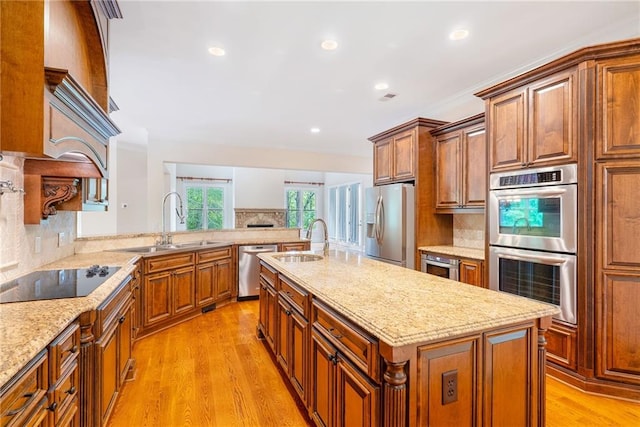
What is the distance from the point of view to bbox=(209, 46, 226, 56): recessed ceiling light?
2812 millimetres

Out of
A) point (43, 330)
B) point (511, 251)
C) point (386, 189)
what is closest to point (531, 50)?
point (511, 251)

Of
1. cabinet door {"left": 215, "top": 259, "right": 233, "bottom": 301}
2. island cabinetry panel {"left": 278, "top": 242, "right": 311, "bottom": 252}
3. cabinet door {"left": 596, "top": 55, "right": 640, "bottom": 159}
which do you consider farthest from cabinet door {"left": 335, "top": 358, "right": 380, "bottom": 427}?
island cabinetry panel {"left": 278, "top": 242, "right": 311, "bottom": 252}

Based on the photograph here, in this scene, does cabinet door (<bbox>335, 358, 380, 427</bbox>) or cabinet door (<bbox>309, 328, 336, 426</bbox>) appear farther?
cabinet door (<bbox>309, 328, 336, 426</bbox>)

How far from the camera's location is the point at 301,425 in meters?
1.99

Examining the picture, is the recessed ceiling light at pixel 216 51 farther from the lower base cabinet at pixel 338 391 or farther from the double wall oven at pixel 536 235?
the double wall oven at pixel 536 235

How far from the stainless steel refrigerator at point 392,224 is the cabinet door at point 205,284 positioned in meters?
2.24

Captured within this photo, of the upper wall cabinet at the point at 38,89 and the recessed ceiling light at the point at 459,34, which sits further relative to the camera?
the recessed ceiling light at the point at 459,34

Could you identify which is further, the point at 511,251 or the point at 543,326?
the point at 511,251

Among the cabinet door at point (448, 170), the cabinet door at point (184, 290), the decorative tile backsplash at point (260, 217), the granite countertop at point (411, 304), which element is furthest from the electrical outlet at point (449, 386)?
the decorative tile backsplash at point (260, 217)

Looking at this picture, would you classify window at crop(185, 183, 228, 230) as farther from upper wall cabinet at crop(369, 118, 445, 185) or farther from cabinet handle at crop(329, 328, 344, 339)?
cabinet handle at crop(329, 328, 344, 339)

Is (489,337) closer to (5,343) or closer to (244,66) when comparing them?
(5,343)

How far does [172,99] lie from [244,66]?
56.3 inches

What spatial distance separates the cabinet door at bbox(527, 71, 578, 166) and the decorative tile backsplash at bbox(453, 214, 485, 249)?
1.34m

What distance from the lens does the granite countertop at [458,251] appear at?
3313 millimetres
